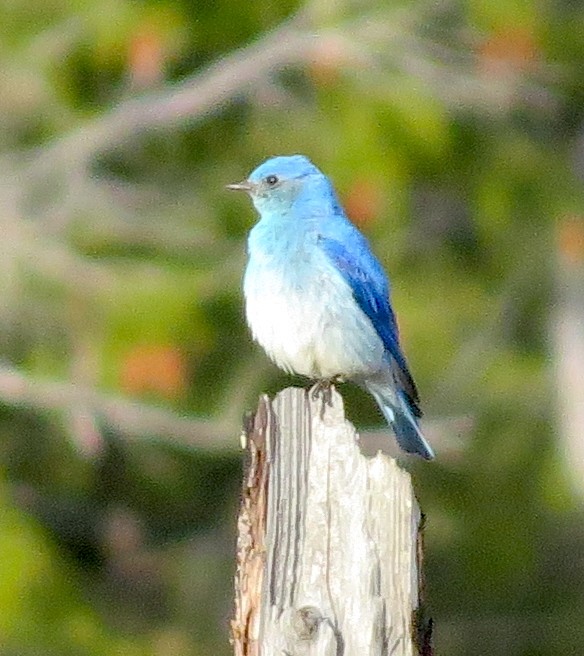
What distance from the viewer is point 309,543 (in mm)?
3619

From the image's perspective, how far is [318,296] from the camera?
5801 mm

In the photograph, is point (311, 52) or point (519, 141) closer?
point (311, 52)

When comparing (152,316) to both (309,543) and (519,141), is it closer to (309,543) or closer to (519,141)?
(519,141)

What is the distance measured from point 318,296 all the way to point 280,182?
0.56 meters

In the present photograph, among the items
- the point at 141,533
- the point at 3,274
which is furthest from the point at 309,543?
the point at 141,533

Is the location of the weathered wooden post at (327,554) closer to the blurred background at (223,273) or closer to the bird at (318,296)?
the bird at (318,296)

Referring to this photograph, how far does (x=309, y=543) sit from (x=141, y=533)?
8.63m

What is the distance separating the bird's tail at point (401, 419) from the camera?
6.03 metres

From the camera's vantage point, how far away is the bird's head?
242 inches

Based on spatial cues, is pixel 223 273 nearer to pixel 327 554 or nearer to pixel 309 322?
pixel 309 322

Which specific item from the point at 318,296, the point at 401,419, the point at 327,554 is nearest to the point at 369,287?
the point at 318,296

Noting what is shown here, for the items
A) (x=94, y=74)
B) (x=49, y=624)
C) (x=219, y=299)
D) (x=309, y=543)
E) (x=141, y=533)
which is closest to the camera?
(x=309, y=543)

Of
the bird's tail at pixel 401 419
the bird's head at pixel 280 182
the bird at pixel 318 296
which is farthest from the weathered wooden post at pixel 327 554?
the bird's head at pixel 280 182

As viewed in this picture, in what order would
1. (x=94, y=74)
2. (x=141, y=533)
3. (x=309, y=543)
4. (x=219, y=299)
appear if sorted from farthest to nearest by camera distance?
(x=141, y=533)
(x=94, y=74)
(x=219, y=299)
(x=309, y=543)
